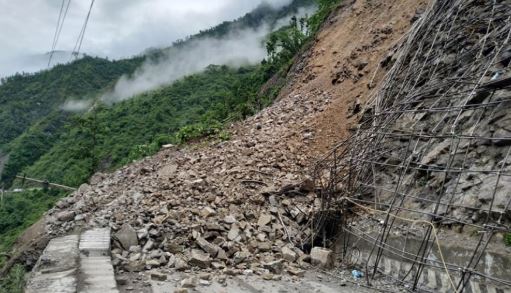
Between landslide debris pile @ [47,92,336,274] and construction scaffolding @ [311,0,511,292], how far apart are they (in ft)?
1.94

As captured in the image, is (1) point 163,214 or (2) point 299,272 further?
(1) point 163,214

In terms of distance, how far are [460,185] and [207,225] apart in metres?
3.32

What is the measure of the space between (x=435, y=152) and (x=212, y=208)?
10.7 feet

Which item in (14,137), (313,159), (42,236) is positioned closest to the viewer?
(42,236)

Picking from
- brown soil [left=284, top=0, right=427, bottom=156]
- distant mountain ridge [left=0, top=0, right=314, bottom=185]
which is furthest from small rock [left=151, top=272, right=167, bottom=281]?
distant mountain ridge [left=0, top=0, right=314, bottom=185]

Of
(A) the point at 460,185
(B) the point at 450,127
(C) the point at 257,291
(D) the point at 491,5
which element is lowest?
(C) the point at 257,291

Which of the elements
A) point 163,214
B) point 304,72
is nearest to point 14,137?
point 304,72

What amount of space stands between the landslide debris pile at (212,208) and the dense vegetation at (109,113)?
1288 millimetres

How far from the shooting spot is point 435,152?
5863 millimetres

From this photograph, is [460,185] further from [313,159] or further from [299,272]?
[313,159]

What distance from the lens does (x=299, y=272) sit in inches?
218

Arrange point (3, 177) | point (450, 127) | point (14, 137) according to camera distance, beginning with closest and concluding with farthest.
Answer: point (450, 127) < point (3, 177) < point (14, 137)

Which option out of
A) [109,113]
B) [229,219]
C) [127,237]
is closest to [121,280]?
[127,237]

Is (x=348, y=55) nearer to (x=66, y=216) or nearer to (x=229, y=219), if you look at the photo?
(x=229, y=219)
